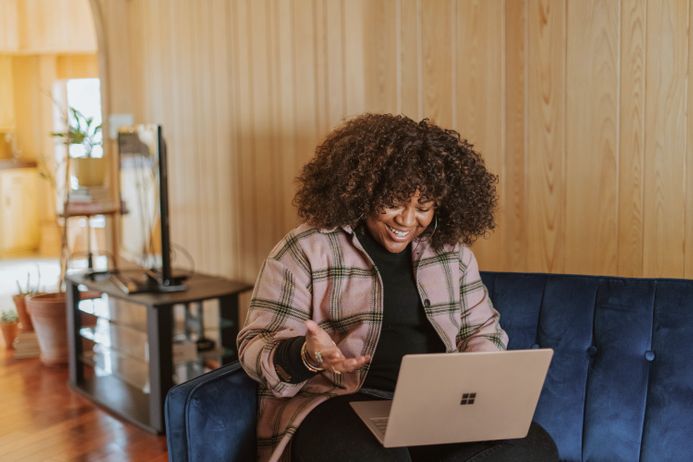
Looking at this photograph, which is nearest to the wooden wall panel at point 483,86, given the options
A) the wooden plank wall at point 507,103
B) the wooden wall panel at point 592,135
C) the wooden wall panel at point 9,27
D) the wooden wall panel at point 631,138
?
the wooden plank wall at point 507,103

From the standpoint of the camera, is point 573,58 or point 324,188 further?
point 573,58

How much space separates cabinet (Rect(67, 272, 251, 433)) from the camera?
11.1 feet

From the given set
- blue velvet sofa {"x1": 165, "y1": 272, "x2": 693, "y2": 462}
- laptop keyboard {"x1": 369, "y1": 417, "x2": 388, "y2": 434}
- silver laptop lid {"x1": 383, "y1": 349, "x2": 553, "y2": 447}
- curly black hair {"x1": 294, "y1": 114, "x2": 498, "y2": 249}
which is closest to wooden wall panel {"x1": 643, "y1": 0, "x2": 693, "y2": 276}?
blue velvet sofa {"x1": 165, "y1": 272, "x2": 693, "y2": 462}

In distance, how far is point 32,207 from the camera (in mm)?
8625

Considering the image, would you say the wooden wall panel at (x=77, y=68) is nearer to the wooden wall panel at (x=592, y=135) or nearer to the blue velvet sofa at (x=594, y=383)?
the wooden wall panel at (x=592, y=135)

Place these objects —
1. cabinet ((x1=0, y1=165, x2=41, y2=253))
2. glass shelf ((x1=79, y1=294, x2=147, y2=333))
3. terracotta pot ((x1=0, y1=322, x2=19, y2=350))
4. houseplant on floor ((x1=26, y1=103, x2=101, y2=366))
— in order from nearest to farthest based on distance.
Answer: glass shelf ((x1=79, y1=294, x2=147, y2=333)) → houseplant on floor ((x1=26, y1=103, x2=101, y2=366)) → terracotta pot ((x1=0, y1=322, x2=19, y2=350)) → cabinet ((x1=0, y1=165, x2=41, y2=253))

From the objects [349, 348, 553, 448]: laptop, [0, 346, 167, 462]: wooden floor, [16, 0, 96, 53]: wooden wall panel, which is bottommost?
[0, 346, 167, 462]: wooden floor

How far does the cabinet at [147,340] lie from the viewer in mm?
3396

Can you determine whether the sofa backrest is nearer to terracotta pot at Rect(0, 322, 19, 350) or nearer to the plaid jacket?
the plaid jacket

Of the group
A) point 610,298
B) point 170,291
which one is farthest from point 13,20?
point 610,298

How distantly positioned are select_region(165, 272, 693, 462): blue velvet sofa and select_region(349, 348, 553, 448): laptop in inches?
12.9

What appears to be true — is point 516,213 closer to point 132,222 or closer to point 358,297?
point 358,297

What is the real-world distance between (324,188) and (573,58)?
3.10 ft

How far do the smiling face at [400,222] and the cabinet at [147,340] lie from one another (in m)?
1.48
